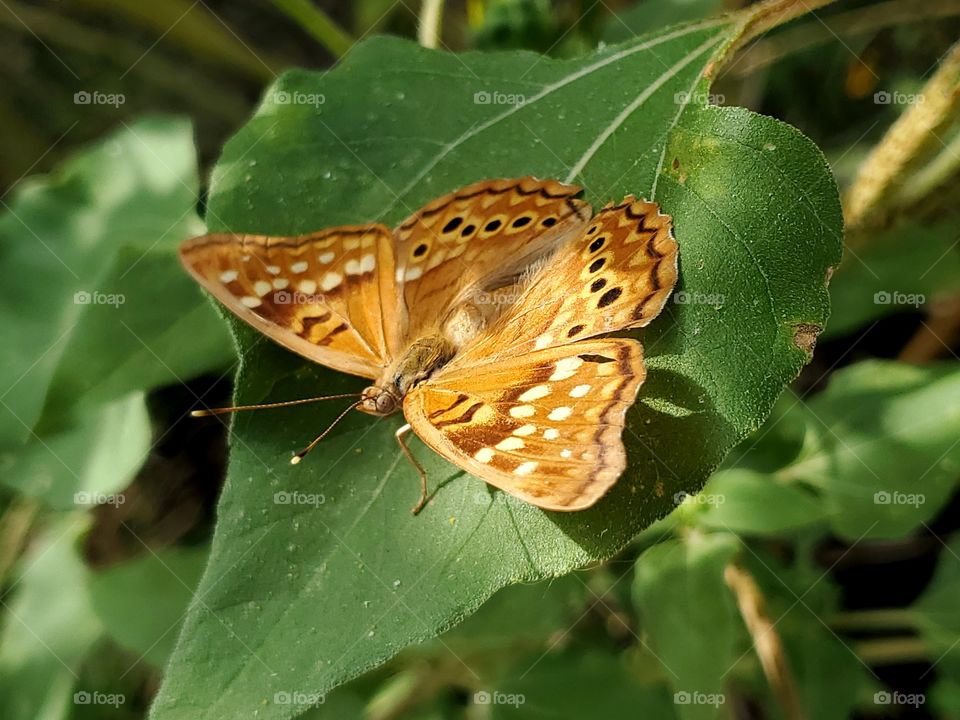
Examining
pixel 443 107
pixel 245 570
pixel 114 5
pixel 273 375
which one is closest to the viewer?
pixel 245 570

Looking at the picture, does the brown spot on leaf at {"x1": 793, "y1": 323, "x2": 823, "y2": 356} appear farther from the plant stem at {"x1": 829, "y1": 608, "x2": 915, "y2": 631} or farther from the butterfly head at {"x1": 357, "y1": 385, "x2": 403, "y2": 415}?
the plant stem at {"x1": 829, "y1": 608, "x2": 915, "y2": 631}

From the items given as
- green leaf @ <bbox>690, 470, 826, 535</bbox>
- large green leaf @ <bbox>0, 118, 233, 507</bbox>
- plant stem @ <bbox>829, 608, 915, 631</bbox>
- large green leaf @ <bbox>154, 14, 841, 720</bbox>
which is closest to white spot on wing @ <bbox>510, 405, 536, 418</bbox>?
large green leaf @ <bbox>154, 14, 841, 720</bbox>

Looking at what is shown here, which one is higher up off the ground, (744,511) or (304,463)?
(304,463)

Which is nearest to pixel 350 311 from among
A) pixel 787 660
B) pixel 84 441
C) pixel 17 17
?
pixel 84 441

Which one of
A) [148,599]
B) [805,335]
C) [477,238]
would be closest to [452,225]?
[477,238]

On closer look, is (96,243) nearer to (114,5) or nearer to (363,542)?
(114,5)
